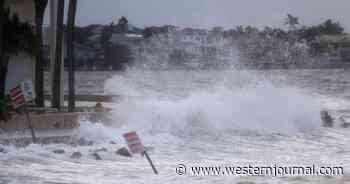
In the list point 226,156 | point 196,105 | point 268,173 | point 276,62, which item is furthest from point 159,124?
point 276,62

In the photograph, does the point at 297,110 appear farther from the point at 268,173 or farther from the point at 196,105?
the point at 268,173

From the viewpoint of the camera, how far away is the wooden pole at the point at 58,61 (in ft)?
98.5

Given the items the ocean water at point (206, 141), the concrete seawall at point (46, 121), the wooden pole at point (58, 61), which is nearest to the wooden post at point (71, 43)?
the wooden pole at point (58, 61)

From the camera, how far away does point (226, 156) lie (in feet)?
76.1

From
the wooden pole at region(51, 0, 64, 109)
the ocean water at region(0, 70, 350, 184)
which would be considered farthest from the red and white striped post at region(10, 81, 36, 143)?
the wooden pole at region(51, 0, 64, 109)

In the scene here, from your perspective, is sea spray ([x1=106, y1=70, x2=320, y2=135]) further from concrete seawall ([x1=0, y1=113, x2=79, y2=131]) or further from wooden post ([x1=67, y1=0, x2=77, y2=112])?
concrete seawall ([x1=0, y1=113, x2=79, y2=131])

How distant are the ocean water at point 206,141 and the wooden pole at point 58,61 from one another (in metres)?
1.98

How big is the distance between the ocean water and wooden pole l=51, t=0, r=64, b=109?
1.98 metres

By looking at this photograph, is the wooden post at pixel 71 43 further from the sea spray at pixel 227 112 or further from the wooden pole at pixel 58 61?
the sea spray at pixel 227 112

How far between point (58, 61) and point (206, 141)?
19.6 feet

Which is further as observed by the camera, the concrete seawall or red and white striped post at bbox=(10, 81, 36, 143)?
the concrete seawall

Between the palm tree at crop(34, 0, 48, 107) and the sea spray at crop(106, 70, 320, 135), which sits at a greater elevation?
the palm tree at crop(34, 0, 48, 107)

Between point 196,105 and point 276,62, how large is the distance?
4084 cm

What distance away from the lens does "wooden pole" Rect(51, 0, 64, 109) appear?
98.5 feet
